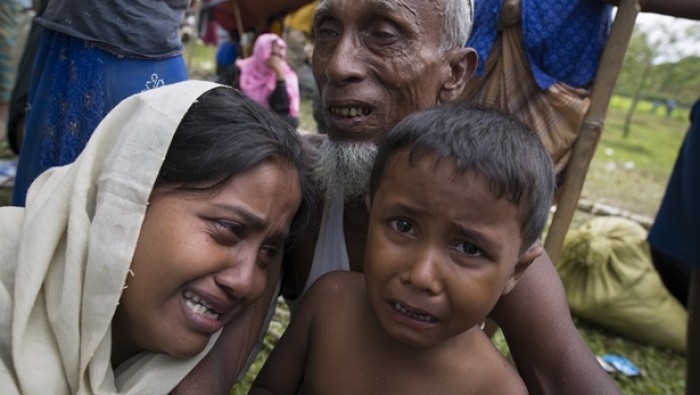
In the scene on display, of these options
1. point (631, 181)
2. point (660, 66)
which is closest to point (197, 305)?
point (631, 181)

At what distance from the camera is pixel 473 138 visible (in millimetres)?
1425

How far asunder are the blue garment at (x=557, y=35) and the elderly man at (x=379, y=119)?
86cm

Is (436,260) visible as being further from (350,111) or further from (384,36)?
(384,36)

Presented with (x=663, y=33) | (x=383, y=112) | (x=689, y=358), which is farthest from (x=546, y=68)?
(x=663, y=33)

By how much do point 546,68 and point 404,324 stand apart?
2061mm

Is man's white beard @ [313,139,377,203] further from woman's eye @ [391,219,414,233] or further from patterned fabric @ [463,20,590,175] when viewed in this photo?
patterned fabric @ [463,20,590,175]

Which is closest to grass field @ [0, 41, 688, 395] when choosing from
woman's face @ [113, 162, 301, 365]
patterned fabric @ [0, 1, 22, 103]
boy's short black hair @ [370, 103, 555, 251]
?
woman's face @ [113, 162, 301, 365]

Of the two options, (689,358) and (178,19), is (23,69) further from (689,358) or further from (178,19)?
(689,358)

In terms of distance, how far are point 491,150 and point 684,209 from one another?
1860 millimetres

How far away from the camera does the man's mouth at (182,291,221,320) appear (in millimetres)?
1514

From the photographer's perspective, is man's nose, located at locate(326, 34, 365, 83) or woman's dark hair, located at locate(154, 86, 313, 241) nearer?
woman's dark hair, located at locate(154, 86, 313, 241)

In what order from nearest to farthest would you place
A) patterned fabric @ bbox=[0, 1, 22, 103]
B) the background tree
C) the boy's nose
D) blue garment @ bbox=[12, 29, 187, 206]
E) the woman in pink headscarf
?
1. the boy's nose
2. blue garment @ bbox=[12, 29, 187, 206]
3. patterned fabric @ bbox=[0, 1, 22, 103]
4. the woman in pink headscarf
5. the background tree

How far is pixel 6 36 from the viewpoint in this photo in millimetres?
3080

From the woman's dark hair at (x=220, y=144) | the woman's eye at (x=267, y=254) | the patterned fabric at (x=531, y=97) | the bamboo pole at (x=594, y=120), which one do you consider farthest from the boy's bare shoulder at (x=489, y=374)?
the patterned fabric at (x=531, y=97)
